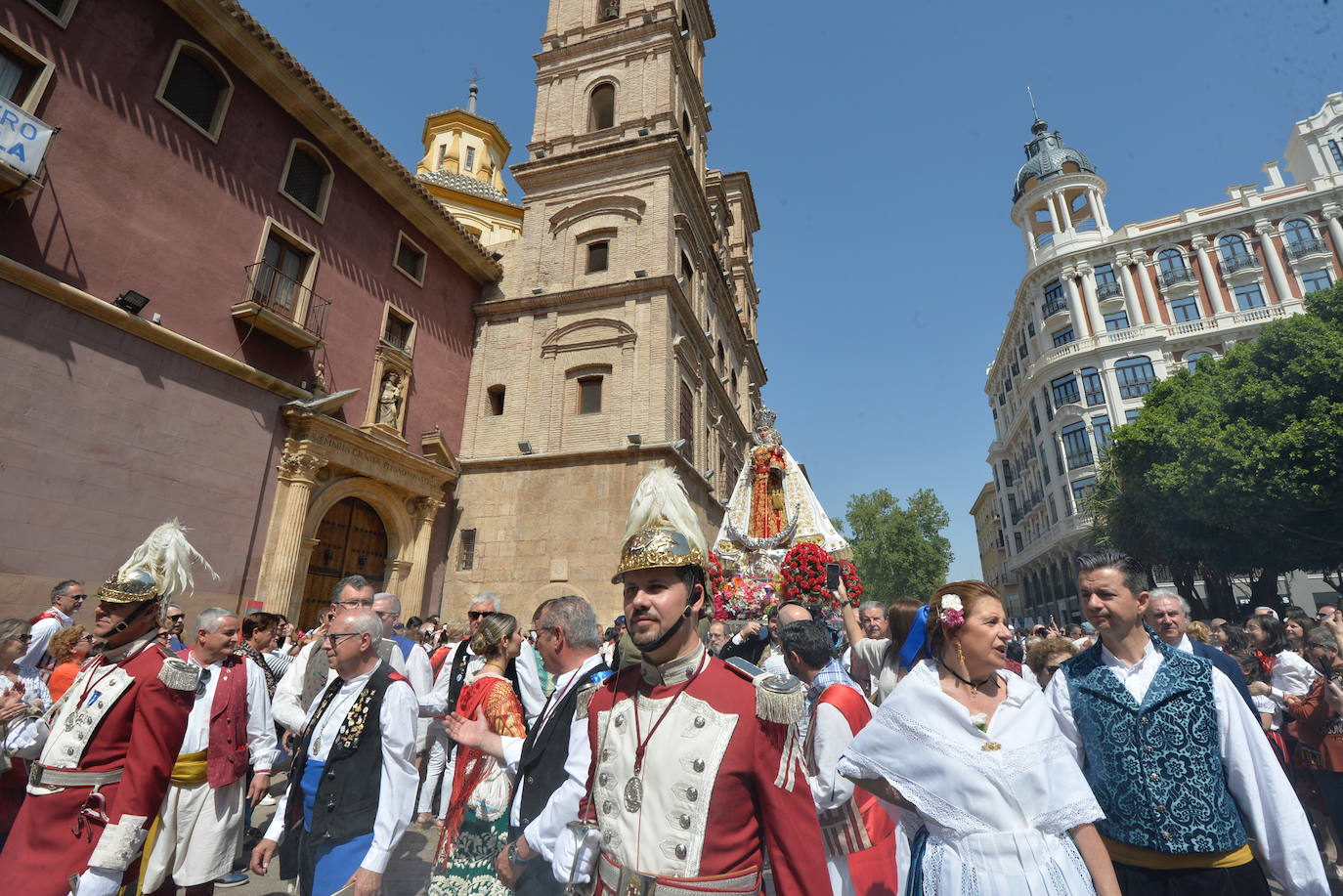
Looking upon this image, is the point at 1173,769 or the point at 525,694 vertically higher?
the point at 525,694

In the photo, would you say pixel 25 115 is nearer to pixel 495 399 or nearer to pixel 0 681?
pixel 0 681

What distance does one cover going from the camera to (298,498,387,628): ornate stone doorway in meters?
13.3

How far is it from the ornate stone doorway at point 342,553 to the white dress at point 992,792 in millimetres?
13563

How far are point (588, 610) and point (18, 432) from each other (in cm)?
1043

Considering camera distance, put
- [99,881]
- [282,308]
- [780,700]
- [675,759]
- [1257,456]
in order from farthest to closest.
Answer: [1257,456], [282,308], [99,881], [675,759], [780,700]

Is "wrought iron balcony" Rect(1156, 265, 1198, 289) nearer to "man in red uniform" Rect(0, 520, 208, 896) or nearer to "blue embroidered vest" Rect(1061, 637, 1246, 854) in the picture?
"blue embroidered vest" Rect(1061, 637, 1246, 854)

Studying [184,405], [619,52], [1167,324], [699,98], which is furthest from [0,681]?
[1167,324]

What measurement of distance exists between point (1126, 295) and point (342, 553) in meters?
43.5

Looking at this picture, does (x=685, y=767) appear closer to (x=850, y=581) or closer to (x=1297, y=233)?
(x=850, y=581)

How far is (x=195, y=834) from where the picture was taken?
145 inches

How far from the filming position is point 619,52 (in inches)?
811

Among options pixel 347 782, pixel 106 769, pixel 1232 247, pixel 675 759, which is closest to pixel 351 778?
pixel 347 782

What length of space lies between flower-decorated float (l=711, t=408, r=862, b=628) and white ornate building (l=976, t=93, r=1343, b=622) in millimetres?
32786

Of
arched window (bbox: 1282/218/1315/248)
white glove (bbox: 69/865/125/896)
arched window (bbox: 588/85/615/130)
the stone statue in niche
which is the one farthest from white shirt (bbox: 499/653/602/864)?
arched window (bbox: 1282/218/1315/248)
